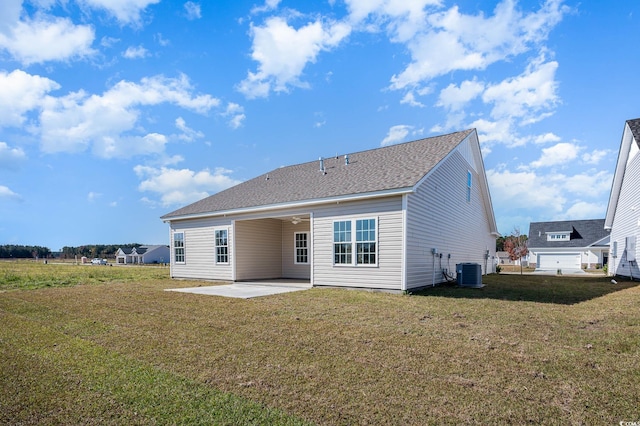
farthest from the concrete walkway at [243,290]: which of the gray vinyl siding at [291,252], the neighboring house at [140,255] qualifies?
the neighboring house at [140,255]

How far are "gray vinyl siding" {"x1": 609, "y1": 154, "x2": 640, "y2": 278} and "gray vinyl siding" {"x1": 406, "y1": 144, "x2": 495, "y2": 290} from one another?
6.55m

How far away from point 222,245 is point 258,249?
1.66m

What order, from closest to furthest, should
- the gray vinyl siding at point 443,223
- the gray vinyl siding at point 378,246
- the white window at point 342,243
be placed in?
the gray vinyl siding at point 378,246
the gray vinyl siding at point 443,223
the white window at point 342,243

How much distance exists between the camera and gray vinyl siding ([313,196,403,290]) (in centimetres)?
1048

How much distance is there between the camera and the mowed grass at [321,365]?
3154mm

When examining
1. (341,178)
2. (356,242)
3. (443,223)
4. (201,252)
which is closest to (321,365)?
(356,242)

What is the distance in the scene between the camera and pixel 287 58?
12281mm

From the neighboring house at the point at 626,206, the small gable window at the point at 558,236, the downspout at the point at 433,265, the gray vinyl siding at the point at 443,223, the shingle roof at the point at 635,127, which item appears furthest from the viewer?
the small gable window at the point at 558,236

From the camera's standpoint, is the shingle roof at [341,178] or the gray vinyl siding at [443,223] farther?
the shingle roof at [341,178]

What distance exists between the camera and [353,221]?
1138cm

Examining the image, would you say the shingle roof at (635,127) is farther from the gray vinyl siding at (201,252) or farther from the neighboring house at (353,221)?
the gray vinyl siding at (201,252)

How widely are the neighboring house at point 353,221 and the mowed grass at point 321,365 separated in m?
3.22

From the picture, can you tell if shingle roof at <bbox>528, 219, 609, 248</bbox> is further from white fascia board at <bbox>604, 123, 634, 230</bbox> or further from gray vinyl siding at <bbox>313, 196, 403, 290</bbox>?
gray vinyl siding at <bbox>313, 196, 403, 290</bbox>

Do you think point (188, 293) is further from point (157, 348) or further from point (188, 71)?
point (188, 71)
